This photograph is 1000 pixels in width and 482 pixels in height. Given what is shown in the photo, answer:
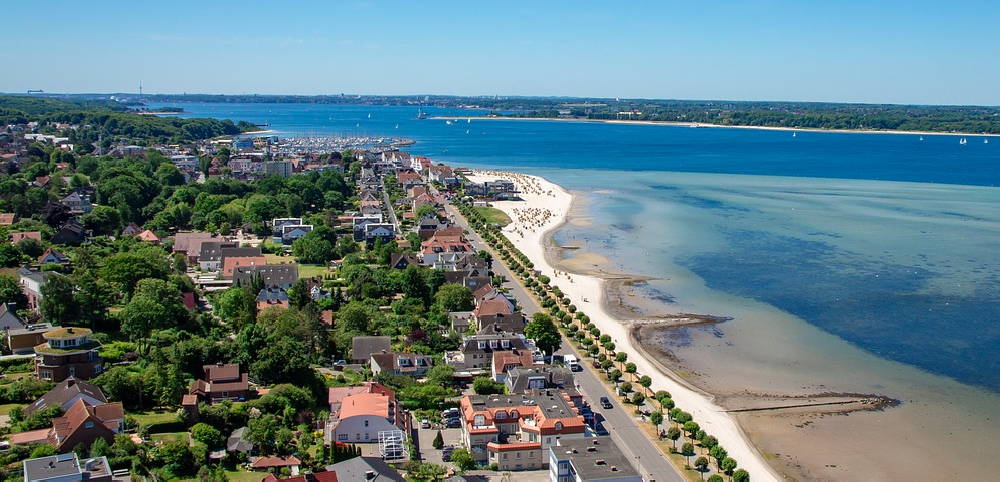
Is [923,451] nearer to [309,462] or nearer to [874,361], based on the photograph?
[874,361]

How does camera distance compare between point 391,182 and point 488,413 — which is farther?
point 391,182

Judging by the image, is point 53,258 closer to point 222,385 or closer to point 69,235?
point 69,235

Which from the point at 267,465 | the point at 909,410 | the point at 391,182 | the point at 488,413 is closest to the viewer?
the point at 267,465

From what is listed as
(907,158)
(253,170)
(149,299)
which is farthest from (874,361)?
(907,158)

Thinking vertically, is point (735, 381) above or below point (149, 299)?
below

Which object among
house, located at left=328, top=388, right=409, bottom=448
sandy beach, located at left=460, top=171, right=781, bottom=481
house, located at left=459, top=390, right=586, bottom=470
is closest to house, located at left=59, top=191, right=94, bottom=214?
sandy beach, located at left=460, top=171, right=781, bottom=481

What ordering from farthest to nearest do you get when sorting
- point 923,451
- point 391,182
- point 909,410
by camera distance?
point 391,182 < point 909,410 < point 923,451
